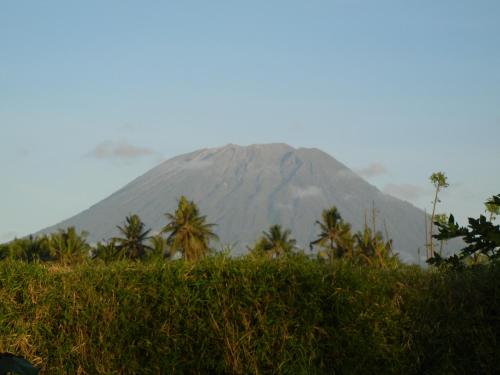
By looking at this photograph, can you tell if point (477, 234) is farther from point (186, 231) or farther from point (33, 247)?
point (33, 247)

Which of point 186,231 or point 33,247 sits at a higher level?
point 33,247

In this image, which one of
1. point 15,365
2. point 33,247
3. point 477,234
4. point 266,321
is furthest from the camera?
point 33,247

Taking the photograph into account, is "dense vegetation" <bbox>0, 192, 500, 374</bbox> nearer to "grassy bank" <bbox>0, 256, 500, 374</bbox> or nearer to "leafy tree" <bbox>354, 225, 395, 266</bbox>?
"grassy bank" <bbox>0, 256, 500, 374</bbox>

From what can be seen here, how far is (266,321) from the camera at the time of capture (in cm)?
684

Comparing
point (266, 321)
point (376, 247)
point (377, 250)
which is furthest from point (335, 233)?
point (266, 321)

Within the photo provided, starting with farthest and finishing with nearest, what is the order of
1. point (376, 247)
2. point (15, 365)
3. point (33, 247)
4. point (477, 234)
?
point (33, 247) < point (376, 247) < point (477, 234) < point (15, 365)

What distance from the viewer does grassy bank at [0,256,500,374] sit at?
6.75 meters

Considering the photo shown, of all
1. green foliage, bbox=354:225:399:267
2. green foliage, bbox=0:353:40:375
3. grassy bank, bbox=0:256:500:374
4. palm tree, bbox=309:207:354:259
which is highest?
palm tree, bbox=309:207:354:259

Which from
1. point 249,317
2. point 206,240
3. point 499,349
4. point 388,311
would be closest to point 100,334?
point 249,317

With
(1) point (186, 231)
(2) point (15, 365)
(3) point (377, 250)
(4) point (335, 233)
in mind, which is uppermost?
(1) point (186, 231)

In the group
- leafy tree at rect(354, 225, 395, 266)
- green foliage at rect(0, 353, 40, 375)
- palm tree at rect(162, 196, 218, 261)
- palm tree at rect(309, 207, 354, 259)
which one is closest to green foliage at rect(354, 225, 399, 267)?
leafy tree at rect(354, 225, 395, 266)

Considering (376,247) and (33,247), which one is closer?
(376,247)

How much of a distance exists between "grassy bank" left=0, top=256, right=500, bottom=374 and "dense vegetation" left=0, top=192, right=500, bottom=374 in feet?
0.04

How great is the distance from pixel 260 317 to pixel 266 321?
0.07 m
